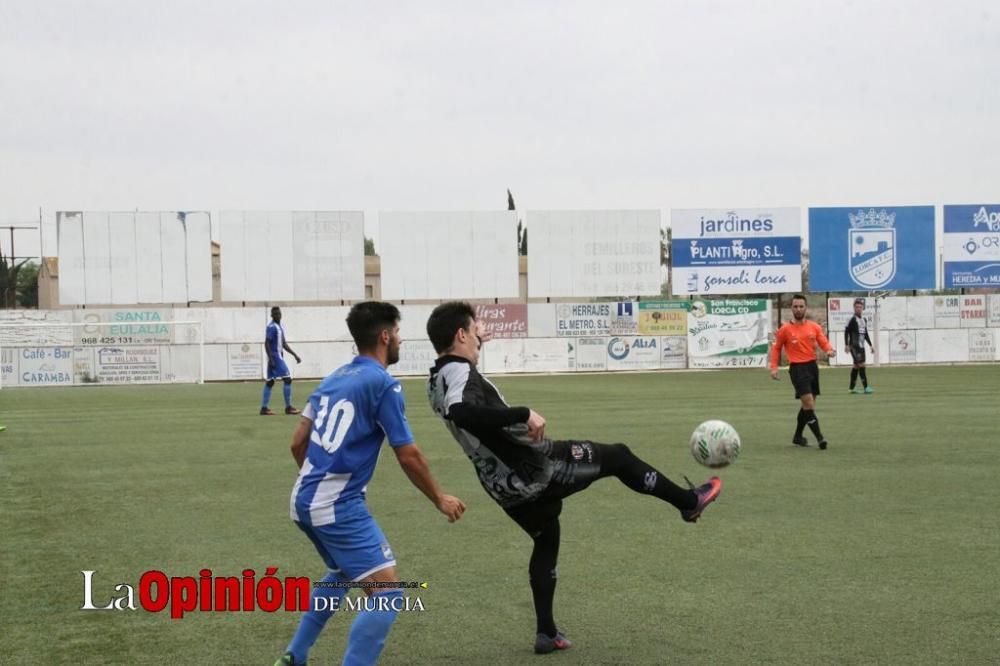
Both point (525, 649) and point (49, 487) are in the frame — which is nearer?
point (525, 649)

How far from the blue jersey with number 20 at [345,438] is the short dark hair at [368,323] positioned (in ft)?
0.63

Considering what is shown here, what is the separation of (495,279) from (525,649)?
1716 inches

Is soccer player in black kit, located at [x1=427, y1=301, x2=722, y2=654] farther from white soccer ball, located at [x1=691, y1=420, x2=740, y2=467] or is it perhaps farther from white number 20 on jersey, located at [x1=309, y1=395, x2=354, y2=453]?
white soccer ball, located at [x1=691, y1=420, x2=740, y2=467]

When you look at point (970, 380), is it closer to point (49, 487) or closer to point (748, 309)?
point (748, 309)

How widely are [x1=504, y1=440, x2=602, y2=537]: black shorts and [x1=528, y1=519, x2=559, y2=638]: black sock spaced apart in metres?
0.11

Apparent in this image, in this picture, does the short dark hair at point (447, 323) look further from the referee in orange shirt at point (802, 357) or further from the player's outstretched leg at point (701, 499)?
the referee in orange shirt at point (802, 357)

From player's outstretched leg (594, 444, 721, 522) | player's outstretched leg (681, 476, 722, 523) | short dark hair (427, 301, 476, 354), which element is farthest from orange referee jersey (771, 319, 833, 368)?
short dark hair (427, 301, 476, 354)

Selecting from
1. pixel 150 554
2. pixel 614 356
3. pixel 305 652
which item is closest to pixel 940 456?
pixel 150 554

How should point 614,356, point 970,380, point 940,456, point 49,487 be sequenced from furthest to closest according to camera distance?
point 614,356
point 970,380
point 940,456
point 49,487

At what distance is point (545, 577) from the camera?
19.1 ft

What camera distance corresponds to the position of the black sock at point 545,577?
18.9ft

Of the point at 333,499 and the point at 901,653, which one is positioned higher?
the point at 333,499

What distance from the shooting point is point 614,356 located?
147 feet

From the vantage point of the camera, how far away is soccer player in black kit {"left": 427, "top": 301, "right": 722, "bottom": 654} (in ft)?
18.0
